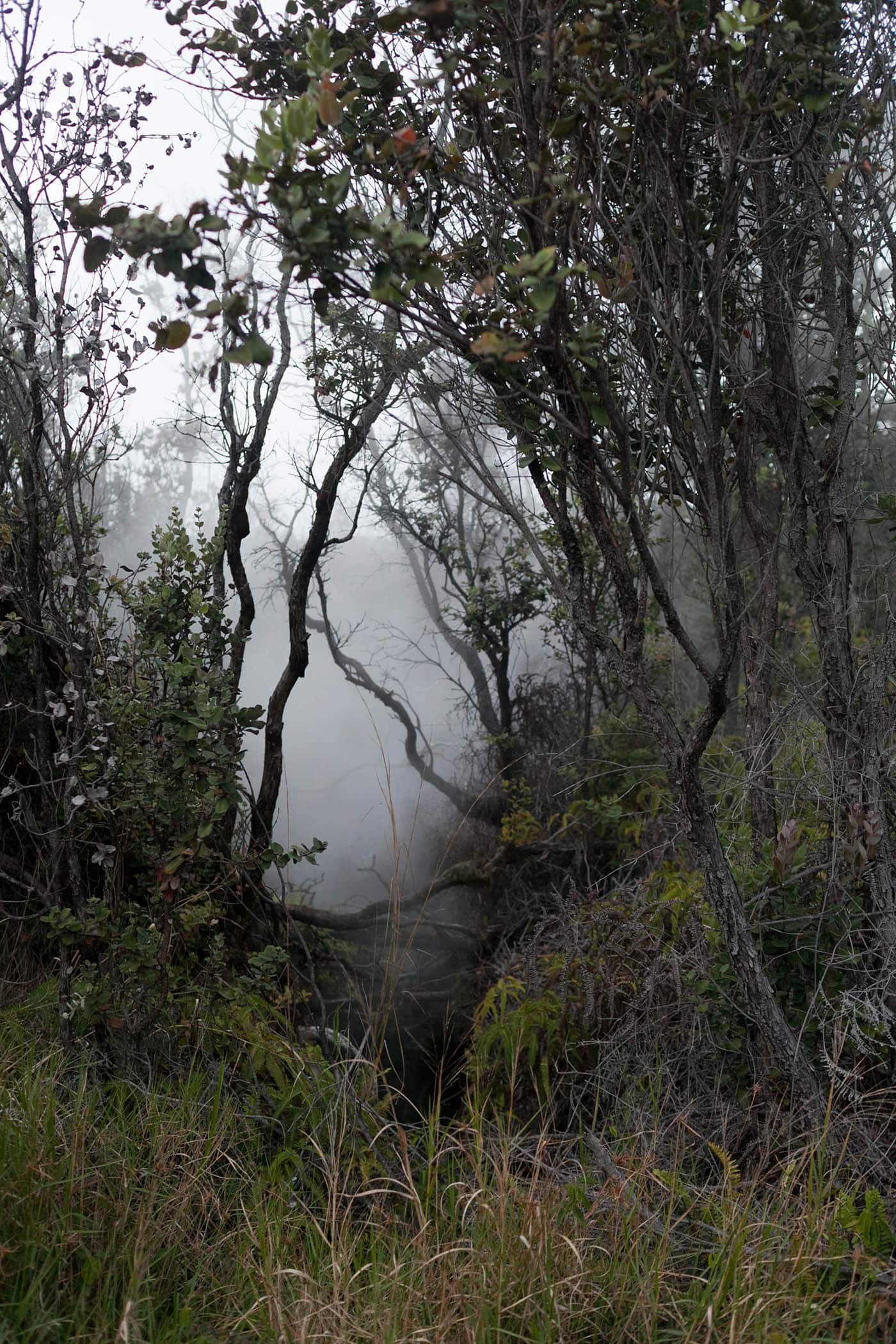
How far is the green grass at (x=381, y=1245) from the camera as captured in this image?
6.43 ft

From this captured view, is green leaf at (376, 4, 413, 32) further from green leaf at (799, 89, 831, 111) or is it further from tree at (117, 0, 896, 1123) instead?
green leaf at (799, 89, 831, 111)

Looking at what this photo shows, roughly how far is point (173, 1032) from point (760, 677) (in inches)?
95.7

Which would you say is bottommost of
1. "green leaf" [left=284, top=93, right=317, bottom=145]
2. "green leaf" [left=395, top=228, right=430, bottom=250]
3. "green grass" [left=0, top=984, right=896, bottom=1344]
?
"green grass" [left=0, top=984, right=896, bottom=1344]

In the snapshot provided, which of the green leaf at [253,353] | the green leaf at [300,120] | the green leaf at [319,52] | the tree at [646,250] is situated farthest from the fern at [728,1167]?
the green leaf at [319,52]

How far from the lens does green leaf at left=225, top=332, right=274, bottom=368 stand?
186 centimetres

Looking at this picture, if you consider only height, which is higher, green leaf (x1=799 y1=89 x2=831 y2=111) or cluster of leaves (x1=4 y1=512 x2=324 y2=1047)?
green leaf (x1=799 y1=89 x2=831 y2=111)

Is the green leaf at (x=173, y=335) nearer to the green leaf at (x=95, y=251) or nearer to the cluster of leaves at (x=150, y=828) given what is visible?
the green leaf at (x=95, y=251)

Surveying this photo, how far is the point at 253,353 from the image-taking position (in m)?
1.87

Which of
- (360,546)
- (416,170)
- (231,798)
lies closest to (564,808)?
(231,798)

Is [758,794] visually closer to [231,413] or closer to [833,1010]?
[833,1010]

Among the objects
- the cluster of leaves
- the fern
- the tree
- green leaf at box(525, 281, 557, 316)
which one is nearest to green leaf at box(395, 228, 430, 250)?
the tree

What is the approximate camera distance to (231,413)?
16.0ft

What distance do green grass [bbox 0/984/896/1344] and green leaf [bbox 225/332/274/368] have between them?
1.80 meters

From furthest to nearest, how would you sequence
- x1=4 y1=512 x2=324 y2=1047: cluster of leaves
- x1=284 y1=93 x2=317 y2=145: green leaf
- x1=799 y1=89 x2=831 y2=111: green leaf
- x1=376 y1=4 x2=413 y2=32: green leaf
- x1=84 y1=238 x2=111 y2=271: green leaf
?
x1=4 y1=512 x2=324 y2=1047: cluster of leaves, x1=799 y1=89 x2=831 y2=111: green leaf, x1=376 y1=4 x2=413 y2=32: green leaf, x1=84 y1=238 x2=111 y2=271: green leaf, x1=284 y1=93 x2=317 y2=145: green leaf
